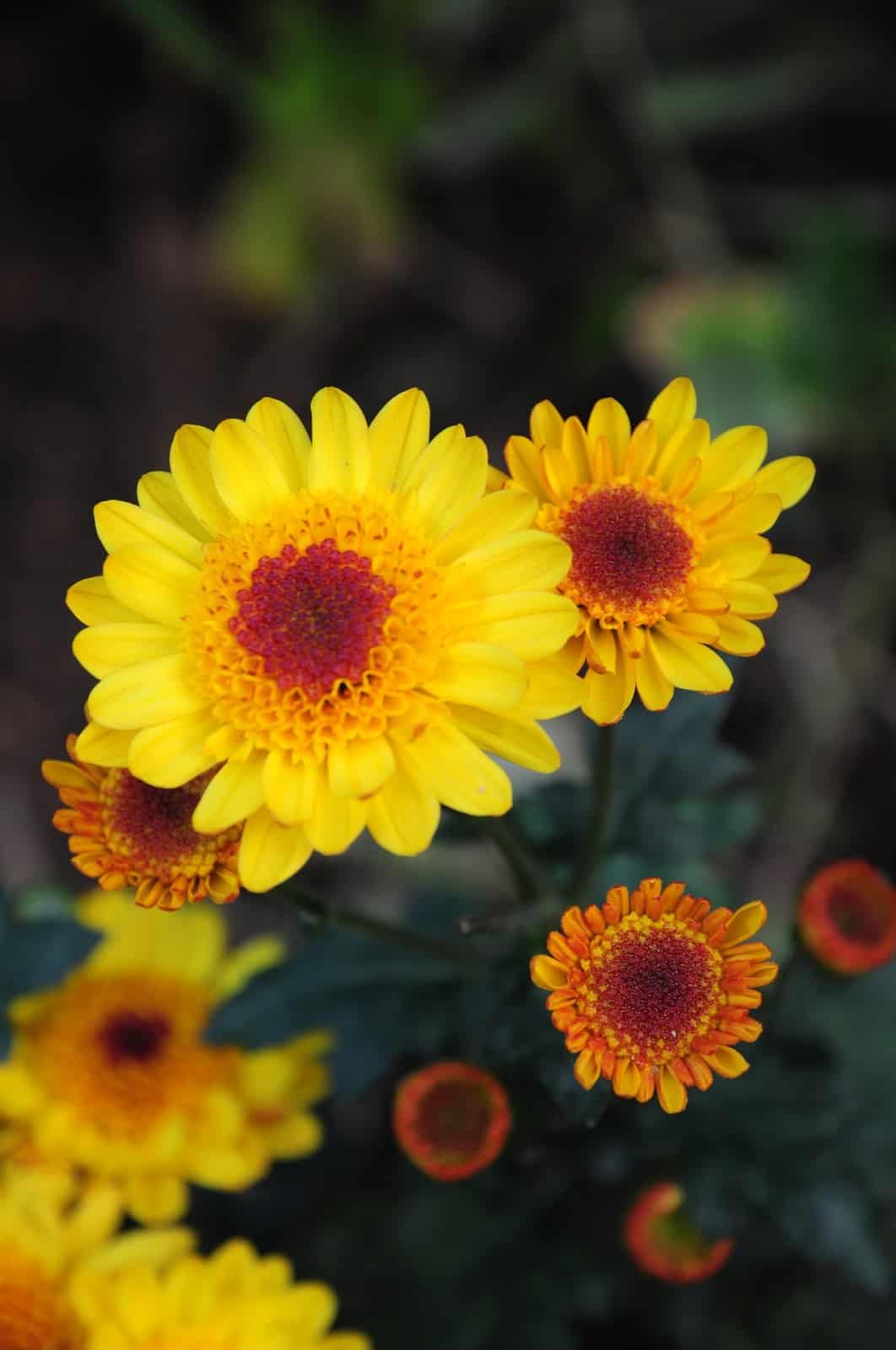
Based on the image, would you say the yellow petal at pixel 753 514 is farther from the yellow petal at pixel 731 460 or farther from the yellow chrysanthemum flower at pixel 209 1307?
the yellow chrysanthemum flower at pixel 209 1307

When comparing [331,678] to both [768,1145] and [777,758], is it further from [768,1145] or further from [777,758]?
[777,758]

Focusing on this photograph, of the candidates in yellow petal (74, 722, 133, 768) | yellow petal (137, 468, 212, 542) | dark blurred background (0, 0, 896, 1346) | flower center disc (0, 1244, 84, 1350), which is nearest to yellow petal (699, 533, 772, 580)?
yellow petal (137, 468, 212, 542)

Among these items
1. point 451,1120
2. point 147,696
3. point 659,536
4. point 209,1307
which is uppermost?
point 659,536

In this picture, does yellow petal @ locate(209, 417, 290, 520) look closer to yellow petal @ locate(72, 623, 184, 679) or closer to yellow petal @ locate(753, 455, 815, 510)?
yellow petal @ locate(72, 623, 184, 679)

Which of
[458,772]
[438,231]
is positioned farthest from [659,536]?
[438,231]

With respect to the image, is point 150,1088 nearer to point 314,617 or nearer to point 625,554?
point 314,617
